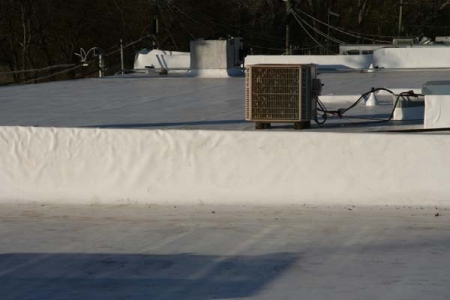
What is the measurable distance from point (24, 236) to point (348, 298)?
14.0 feet

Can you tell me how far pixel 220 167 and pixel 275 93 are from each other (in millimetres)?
2844

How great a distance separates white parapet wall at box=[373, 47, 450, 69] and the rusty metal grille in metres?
15.9

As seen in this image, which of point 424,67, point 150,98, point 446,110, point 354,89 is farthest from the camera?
point 424,67

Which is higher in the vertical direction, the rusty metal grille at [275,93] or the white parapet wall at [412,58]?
the rusty metal grille at [275,93]

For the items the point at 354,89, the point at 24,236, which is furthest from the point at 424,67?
the point at 24,236

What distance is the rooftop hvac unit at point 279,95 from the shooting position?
1438 centimetres

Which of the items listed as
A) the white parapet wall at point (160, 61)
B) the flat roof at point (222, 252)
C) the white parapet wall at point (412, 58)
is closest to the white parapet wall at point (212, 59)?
the white parapet wall at point (160, 61)

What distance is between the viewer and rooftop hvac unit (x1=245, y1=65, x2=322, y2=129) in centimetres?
1438

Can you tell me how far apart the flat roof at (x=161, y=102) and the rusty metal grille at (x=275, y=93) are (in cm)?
60

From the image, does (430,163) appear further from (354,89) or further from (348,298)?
(354,89)

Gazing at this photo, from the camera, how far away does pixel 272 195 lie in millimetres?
11844

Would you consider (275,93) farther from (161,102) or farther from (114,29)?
(114,29)

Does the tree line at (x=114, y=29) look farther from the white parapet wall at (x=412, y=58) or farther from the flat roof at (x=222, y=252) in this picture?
the flat roof at (x=222, y=252)

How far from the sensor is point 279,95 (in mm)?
14547
